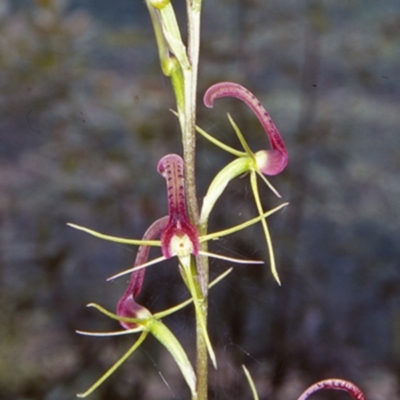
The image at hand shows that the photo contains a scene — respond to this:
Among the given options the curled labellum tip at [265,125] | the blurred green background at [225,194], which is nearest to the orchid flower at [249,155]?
the curled labellum tip at [265,125]

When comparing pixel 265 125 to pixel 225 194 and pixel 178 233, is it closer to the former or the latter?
pixel 178 233

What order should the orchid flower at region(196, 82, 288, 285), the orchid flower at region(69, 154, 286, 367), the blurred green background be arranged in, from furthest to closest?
1. the blurred green background
2. the orchid flower at region(196, 82, 288, 285)
3. the orchid flower at region(69, 154, 286, 367)

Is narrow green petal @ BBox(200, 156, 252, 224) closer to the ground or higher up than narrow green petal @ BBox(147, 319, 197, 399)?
higher up

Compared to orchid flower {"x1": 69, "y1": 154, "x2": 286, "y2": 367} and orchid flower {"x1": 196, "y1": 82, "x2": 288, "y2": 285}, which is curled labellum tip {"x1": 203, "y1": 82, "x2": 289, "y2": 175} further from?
orchid flower {"x1": 69, "y1": 154, "x2": 286, "y2": 367}

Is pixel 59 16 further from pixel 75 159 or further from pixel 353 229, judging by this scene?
pixel 353 229

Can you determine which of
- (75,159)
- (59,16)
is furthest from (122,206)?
(59,16)

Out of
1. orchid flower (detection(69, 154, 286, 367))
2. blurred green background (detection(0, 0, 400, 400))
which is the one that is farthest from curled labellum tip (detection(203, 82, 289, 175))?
blurred green background (detection(0, 0, 400, 400))
